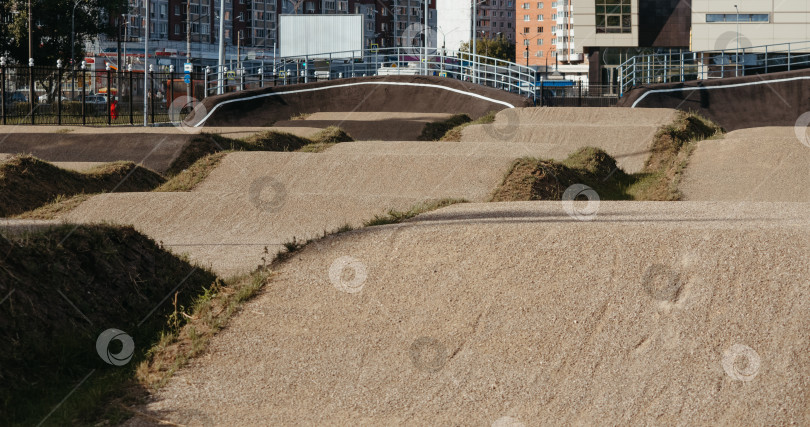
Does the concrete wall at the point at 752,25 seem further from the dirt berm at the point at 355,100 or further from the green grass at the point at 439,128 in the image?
the green grass at the point at 439,128

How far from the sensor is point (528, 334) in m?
7.68

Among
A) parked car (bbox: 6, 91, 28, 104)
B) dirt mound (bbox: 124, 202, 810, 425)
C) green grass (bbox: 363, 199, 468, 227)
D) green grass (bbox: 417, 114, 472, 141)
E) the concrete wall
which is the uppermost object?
the concrete wall

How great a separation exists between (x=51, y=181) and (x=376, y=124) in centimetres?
1290

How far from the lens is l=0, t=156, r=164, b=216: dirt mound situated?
1641cm

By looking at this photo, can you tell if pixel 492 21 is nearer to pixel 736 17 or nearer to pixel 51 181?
pixel 736 17

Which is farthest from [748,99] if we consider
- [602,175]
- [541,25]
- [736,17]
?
[541,25]

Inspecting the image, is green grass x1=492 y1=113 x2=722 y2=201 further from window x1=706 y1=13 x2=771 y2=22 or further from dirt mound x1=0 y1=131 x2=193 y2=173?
window x1=706 y1=13 x2=771 y2=22

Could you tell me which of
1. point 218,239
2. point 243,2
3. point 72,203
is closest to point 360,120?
point 72,203

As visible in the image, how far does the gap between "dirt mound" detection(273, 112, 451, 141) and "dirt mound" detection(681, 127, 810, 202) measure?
8.99m

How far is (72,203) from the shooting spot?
618 inches

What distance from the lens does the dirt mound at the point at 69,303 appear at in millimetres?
7023

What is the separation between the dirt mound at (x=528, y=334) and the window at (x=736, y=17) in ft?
191

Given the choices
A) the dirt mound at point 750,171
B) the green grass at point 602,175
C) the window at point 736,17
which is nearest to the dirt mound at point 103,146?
the green grass at point 602,175

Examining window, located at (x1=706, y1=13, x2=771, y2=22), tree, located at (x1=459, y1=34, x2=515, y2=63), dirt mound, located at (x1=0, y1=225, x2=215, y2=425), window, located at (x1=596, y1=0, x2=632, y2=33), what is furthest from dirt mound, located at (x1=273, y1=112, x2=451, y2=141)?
tree, located at (x1=459, y1=34, x2=515, y2=63)
